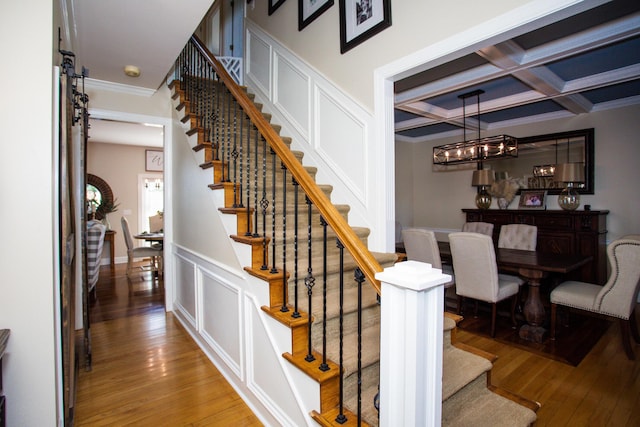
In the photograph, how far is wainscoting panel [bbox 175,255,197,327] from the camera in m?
3.05

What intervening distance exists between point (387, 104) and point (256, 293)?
5.38 feet

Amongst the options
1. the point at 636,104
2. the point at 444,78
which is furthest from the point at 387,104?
the point at 636,104

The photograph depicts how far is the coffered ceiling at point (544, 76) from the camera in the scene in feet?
8.15

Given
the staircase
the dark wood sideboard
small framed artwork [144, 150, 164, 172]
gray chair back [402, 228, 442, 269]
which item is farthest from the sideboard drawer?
small framed artwork [144, 150, 164, 172]

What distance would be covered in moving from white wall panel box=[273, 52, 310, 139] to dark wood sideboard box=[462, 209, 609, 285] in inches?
153

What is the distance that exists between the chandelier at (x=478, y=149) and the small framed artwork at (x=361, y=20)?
219cm

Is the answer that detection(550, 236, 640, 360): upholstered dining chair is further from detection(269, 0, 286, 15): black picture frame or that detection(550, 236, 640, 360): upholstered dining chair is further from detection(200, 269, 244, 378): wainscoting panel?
detection(269, 0, 286, 15): black picture frame

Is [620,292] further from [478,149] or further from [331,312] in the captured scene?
[331,312]

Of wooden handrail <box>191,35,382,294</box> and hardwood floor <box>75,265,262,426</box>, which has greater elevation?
wooden handrail <box>191,35,382,294</box>

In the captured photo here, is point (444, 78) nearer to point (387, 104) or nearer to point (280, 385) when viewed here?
point (387, 104)

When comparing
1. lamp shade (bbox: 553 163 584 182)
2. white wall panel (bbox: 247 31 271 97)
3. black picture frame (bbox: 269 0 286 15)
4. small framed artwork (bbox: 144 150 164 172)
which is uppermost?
black picture frame (bbox: 269 0 286 15)

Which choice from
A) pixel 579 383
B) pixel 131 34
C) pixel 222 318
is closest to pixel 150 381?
pixel 222 318

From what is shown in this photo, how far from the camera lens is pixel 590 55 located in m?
3.05

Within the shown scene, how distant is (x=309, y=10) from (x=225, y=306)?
280 centimetres
